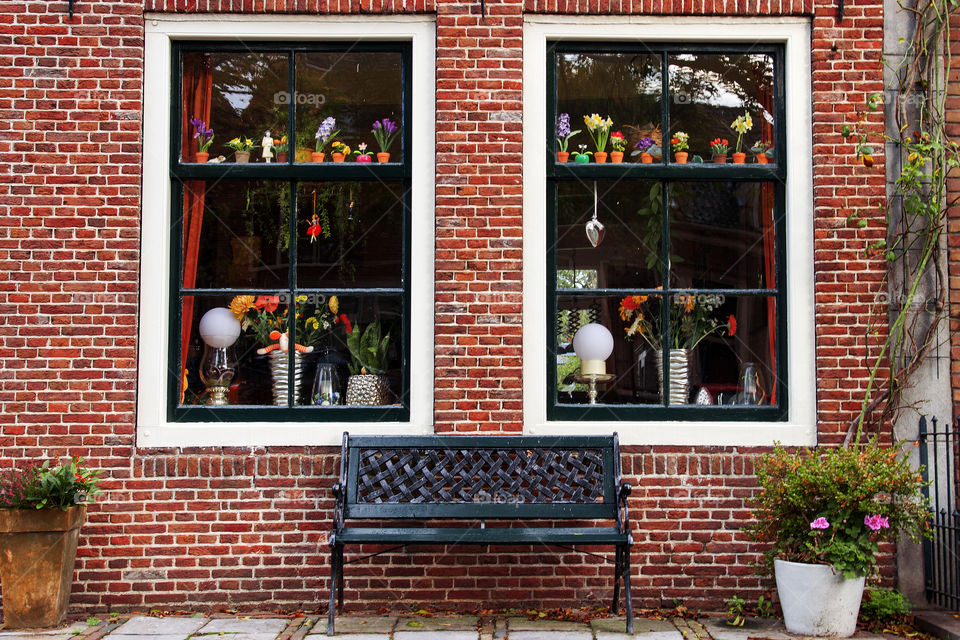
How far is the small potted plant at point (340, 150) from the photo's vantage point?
5.98 meters

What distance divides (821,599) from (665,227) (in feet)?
7.76

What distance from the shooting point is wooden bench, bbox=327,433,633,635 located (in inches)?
207

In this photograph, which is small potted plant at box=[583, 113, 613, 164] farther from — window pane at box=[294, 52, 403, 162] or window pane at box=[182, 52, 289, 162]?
window pane at box=[182, 52, 289, 162]

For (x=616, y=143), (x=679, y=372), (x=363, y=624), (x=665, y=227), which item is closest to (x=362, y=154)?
(x=616, y=143)

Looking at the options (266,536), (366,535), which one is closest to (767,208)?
(366,535)

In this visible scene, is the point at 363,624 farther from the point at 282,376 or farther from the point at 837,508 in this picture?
the point at 837,508

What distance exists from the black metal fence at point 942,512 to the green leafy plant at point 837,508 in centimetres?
34

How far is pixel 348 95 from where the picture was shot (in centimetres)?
598

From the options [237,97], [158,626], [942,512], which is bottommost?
[158,626]

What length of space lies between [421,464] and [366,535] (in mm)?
602

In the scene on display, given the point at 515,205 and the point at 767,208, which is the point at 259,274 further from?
the point at 767,208

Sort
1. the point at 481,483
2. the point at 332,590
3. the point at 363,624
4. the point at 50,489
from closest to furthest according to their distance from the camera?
the point at 332,590, the point at 50,489, the point at 363,624, the point at 481,483

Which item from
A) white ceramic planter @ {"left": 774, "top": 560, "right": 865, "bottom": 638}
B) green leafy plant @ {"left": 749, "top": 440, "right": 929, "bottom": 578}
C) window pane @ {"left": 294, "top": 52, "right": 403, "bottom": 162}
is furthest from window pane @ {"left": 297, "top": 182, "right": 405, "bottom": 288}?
white ceramic planter @ {"left": 774, "top": 560, "right": 865, "bottom": 638}

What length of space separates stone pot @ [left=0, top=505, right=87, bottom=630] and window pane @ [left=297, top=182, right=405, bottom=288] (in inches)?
78.4
